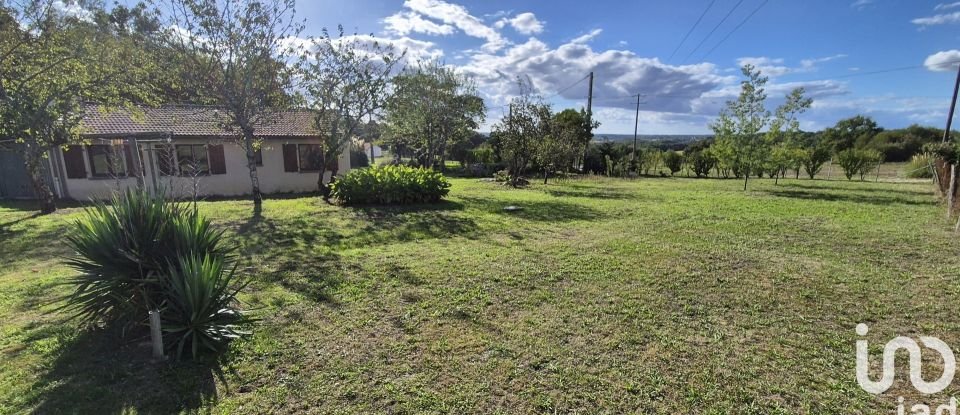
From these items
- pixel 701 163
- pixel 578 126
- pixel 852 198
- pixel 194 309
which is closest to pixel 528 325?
pixel 194 309

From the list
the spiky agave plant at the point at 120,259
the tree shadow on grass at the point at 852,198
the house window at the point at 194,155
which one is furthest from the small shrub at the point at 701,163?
the spiky agave plant at the point at 120,259

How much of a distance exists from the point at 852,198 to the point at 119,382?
52.3ft

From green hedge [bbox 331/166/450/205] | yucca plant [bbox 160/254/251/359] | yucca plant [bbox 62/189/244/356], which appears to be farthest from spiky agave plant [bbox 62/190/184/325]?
green hedge [bbox 331/166/450/205]

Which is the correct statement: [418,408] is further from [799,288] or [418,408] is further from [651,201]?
[651,201]

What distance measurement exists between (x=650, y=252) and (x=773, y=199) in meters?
8.28

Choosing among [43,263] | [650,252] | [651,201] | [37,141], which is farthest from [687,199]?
[37,141]

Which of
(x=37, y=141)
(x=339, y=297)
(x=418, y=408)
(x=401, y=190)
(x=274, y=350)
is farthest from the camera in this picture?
(x=401, y=190)

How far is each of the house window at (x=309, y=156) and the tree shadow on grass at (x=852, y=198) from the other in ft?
53.0

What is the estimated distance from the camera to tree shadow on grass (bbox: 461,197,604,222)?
9273 millimetres

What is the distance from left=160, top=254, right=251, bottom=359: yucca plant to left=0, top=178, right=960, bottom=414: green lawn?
192mm

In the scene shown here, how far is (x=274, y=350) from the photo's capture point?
3.25 m

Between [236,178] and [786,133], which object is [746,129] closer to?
[786,133]

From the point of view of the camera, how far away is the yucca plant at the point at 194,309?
316 centimetres

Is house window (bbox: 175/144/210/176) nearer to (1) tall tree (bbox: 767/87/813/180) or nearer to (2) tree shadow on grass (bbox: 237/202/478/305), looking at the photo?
(2) tree shadow on grass (bbox: 237/202/478/305)
